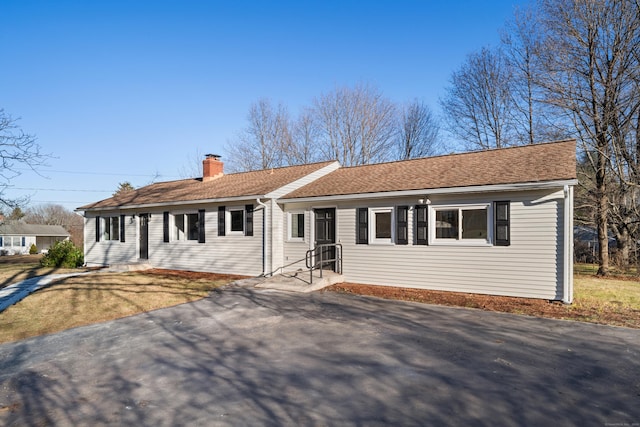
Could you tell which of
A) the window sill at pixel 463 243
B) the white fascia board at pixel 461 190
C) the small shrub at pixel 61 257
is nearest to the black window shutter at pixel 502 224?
the window sill at pixel 463 243

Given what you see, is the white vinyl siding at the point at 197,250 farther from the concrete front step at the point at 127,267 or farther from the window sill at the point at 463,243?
the window sill at the point at 463,243

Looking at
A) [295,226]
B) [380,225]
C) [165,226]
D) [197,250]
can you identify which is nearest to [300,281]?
[295,226]

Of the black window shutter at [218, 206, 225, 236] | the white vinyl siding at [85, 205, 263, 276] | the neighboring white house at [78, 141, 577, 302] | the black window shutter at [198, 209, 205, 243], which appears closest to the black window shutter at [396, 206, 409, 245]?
the neighboring white house at [78, 141, 577, 302]

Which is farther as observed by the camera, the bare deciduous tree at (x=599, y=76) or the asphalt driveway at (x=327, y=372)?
the bare deciduous tree at (x=599, y=76)

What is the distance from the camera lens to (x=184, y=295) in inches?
404

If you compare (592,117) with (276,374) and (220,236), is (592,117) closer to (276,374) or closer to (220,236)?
(220,236)

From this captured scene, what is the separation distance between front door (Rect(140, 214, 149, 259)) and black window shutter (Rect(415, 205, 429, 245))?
40.3 ft

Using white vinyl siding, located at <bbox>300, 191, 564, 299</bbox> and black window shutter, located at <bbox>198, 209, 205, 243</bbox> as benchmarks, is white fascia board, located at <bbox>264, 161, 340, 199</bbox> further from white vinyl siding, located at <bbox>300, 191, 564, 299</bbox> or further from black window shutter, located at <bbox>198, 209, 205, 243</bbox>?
black window shutter, located at <bbox>198, 209, 205, 243</bbox>

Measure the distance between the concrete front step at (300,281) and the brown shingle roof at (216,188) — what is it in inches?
118

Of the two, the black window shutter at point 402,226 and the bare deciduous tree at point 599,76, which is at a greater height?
the bare deciduous tree at point 599,76

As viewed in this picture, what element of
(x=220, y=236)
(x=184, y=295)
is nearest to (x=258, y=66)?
(x=220, y=236)

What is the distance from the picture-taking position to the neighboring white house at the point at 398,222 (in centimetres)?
909

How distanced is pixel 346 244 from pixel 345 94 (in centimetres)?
1879

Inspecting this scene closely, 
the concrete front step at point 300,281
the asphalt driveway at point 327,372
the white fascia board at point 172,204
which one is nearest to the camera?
the asphalt driveway at point 327,372
